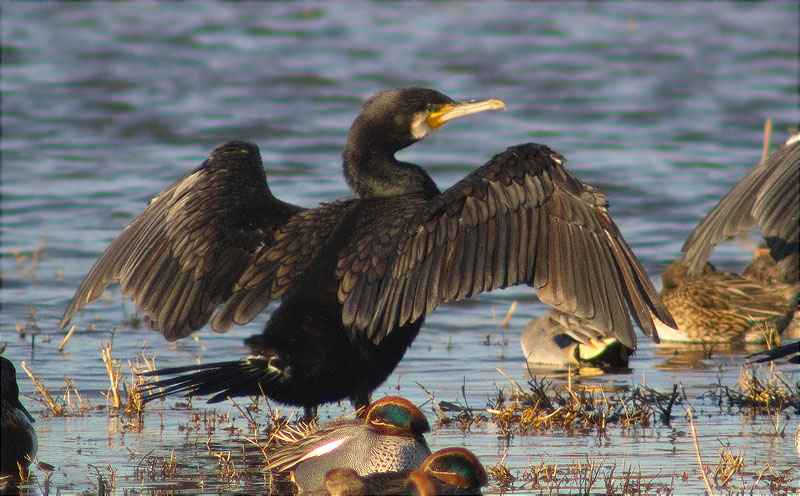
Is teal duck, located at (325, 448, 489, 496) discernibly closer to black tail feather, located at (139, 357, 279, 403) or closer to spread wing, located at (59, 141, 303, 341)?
black tail feather, located at (139, 357, 279, 403)

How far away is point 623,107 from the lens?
17.8 m

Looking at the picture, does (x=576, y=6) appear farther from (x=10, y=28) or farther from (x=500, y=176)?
(x=500, y=176)

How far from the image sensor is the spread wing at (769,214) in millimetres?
5735

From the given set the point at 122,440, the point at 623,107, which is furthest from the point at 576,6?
the point at 122,440

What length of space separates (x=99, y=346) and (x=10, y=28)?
50.2 ft

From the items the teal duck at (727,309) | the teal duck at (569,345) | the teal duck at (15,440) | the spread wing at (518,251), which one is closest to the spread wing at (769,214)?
the spread wing at (518,251)

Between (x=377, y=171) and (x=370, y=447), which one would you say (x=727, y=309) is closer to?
(x=377, y=171)

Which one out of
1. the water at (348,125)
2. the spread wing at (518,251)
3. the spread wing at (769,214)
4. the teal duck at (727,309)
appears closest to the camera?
the spread wing at (518,251)

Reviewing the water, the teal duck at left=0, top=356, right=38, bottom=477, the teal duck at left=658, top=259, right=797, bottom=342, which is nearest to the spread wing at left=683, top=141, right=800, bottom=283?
the water

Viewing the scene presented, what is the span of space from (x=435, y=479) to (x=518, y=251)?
127 centimetres

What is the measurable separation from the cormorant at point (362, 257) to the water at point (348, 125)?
0.53 m

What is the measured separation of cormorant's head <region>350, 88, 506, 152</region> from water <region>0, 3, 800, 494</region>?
1.41m

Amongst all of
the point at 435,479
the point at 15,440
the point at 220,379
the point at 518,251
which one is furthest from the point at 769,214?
the point at 15,440

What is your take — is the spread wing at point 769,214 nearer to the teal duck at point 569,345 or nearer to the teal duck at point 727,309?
the teal duck at point 569,345
